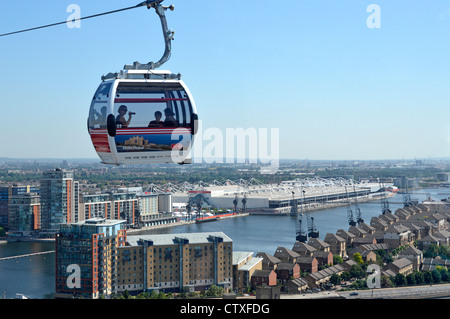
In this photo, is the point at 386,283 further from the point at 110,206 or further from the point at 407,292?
the point at 110,206

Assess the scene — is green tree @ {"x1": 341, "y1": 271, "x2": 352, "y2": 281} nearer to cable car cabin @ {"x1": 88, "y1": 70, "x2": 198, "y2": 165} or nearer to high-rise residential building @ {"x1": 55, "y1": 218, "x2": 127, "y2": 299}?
high-rise residential building @ {"x1": 55, "y1": 218, "x2": 127, "y2": 299}

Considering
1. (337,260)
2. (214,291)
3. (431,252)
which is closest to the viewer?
(214,291)

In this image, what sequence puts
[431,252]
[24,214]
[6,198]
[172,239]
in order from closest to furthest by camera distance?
[172,239] → [431,252] → [24,214] → [6,198]

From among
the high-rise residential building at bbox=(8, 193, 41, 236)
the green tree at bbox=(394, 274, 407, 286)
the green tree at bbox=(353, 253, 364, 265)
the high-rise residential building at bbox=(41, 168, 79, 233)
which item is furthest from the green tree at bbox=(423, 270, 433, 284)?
the high-rise residential building at bbox=(8, 193, 41, 236)

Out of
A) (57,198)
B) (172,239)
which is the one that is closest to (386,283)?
(172,239)

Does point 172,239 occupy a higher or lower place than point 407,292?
higher

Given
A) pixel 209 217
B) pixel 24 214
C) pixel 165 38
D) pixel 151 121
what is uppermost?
pixel 165 38

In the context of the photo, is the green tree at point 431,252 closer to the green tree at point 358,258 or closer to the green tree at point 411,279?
the green tree at point 358,258
